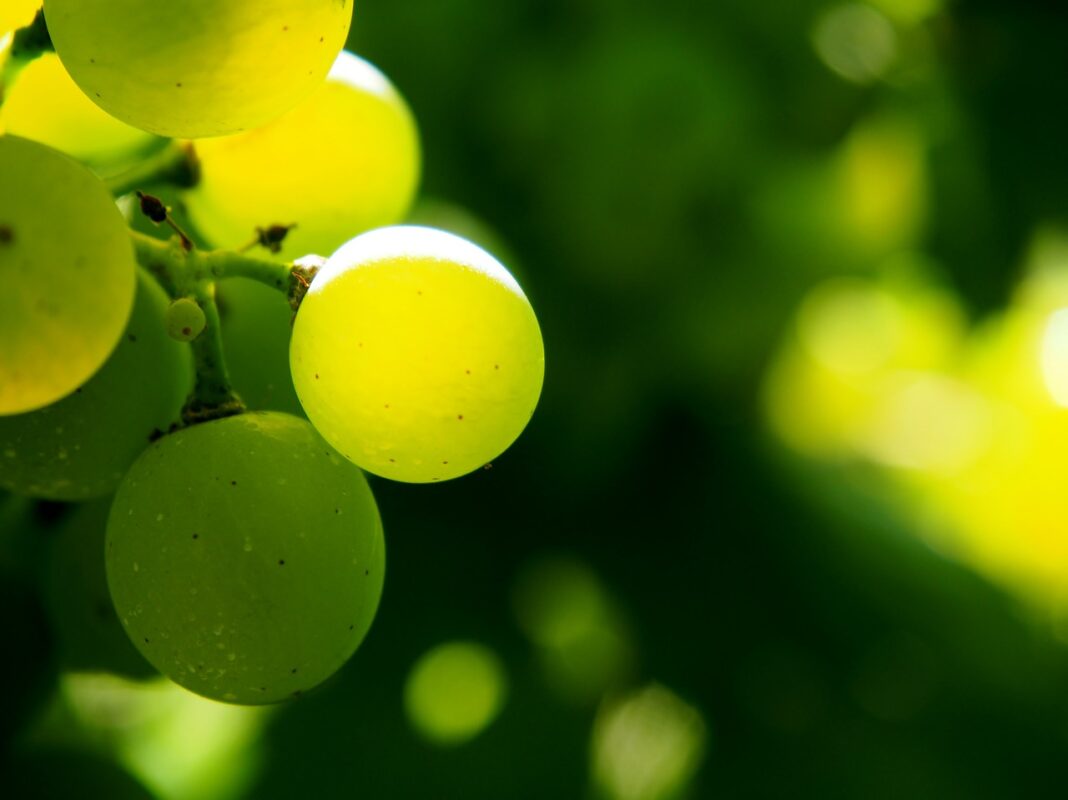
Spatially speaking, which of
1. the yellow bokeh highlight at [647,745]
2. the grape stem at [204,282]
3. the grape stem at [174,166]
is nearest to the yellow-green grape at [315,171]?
the grape stem at [174,166]

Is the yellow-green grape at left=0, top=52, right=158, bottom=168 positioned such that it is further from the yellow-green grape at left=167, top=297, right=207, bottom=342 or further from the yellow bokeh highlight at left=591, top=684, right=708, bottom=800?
the yellow bokeh highlight at left=591, top=684, right=708, bottom=800

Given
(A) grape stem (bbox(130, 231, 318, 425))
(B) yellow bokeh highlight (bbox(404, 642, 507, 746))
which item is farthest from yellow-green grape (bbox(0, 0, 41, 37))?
(B) yellow bokeh highlight (bbox(404, 642, 507, 746))

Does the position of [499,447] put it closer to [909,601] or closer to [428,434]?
[428,434]

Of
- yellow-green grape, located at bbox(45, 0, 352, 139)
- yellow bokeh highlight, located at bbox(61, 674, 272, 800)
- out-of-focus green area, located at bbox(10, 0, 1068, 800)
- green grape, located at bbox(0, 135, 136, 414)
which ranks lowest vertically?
yellow bokeh highlight, located at bbox(61, 674, 272, 800)

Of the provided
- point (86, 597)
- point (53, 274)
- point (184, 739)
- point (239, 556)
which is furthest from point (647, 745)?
point (53, 274)

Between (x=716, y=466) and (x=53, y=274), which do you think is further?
(x=716, y=466)

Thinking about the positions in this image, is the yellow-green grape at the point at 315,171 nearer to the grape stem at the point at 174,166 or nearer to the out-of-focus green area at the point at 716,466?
the grape stem at the point at 174,166

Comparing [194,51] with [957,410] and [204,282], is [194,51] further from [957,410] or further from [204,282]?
[957,410]
